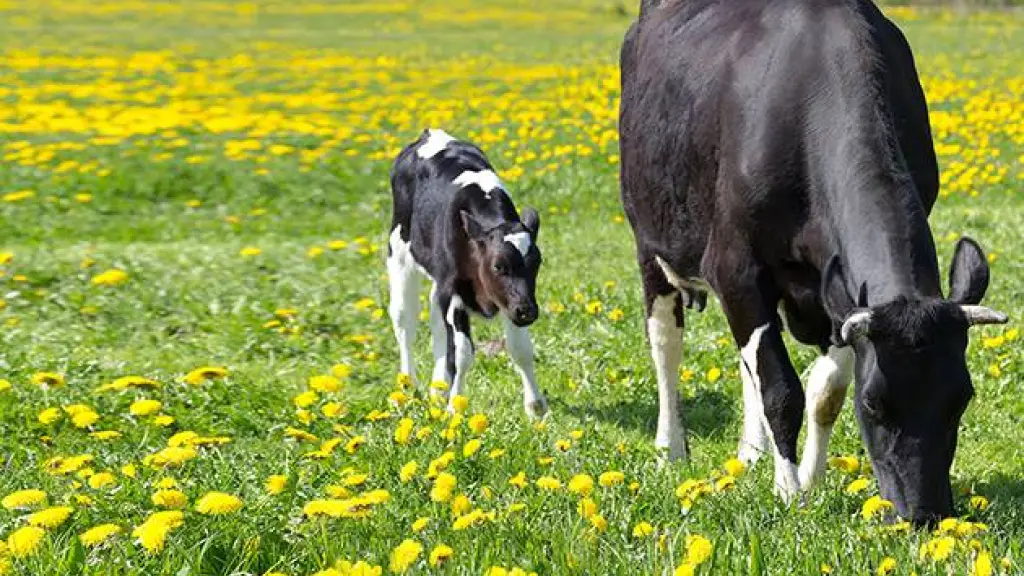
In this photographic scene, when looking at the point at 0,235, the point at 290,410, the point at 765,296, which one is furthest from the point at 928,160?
the point at 0,235

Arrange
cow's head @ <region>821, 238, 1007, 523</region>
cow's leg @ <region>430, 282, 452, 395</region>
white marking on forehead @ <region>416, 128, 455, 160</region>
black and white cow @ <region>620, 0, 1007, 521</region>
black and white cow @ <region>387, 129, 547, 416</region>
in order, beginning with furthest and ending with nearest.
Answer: white marking on forehead @ <region>416, 128, 455, 160</region> < cow's leg @ <region>430, 282, 452, 395</region> < black and white cow @ <region>387, 129, 547, 416</region> < black and white cow @ <region>620, 0, 1007, 521</region> < cow's head @ <region>821, 238, 1007, 523</region>

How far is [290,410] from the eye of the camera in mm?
7047

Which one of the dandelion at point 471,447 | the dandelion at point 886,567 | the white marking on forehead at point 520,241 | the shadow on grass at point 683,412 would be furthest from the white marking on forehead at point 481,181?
the dandelion at point 886,567

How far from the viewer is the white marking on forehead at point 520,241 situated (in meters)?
8.01

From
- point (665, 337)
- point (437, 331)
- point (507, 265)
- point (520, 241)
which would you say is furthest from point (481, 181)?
point (665, 337)

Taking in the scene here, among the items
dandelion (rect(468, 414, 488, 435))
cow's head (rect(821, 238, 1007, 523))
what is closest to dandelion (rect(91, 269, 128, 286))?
dandelion (rect(468, 414, 488, 435))

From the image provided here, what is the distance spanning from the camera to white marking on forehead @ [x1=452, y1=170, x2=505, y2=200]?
8531 millimetres

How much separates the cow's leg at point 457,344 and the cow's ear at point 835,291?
140 inches

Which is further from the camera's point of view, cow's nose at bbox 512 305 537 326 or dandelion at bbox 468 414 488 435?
cow's nose at bbox 512 305 537 326

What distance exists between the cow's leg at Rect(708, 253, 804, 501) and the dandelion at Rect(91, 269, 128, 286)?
6703 millimetres

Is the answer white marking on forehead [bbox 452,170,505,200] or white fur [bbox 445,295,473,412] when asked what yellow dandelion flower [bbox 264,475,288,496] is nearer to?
white fur [bbox 445,295,473,412]

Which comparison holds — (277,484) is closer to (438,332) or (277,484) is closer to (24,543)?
(24,543)

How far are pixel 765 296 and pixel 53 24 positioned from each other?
46539 mm

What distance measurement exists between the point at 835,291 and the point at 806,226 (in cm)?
64
